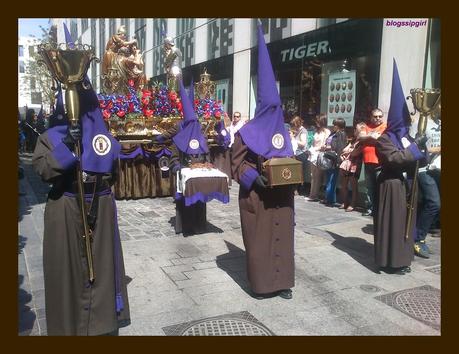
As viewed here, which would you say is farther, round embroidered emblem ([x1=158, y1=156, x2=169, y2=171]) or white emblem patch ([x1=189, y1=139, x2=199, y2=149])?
round embroidered emblem ([x1=158, y1=156, x2=169, y2=171])

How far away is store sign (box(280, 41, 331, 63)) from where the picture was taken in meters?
11.0

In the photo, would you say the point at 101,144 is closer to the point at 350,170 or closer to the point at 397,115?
the point at 397,115

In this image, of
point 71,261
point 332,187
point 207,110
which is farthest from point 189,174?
point 207,110

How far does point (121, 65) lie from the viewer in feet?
42.4

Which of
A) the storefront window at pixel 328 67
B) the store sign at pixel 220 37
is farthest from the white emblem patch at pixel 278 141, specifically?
the store sign at pixel 220 37

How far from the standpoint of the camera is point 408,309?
4.38 m

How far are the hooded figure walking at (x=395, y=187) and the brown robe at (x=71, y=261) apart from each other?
11.0ft

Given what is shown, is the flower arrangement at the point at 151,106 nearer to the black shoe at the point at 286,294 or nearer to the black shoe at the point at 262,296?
the black shoe at the point at 262,296

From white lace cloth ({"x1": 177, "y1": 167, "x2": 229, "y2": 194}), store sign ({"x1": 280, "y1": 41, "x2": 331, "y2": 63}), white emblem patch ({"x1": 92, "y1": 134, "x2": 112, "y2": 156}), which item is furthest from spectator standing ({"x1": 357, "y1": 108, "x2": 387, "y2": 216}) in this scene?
white emblem patch ({"x1": 92, "y1": 134, "x2": 112, "y2": 156})

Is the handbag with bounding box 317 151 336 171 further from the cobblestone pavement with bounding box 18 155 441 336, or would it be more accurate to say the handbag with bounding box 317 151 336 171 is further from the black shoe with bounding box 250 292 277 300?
the black shoe with bounding box 250 292 277 300

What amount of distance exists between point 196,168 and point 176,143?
1.79 ft

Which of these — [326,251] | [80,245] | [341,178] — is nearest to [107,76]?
[341,178]

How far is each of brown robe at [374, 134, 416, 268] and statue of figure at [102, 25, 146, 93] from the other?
911 cm

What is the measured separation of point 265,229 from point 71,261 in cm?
196
